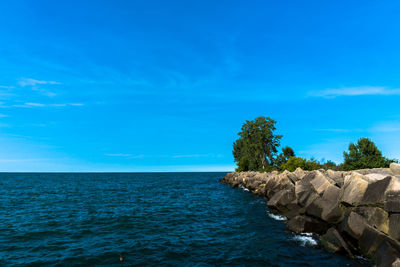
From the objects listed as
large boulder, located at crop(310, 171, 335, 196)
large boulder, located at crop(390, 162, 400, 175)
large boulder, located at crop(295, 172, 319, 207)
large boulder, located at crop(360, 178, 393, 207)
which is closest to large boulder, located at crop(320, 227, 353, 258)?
large boulder, located at crop(360, 178, 393, 207)

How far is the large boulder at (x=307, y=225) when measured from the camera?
44.3ft

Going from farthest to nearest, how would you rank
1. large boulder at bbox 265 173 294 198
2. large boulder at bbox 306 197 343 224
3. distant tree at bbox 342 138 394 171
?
distant tree at bbox 342 138 394 171
large boulder at bbox 265 173 294 198
large boulder at bbox 306 197 343 224

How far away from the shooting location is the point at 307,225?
13.9 meters

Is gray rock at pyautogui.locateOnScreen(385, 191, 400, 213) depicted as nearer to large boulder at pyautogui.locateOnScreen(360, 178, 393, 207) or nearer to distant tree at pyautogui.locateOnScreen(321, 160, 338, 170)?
large boulder at pyautogui.locateOnScreen(360, 178, 393, 207)

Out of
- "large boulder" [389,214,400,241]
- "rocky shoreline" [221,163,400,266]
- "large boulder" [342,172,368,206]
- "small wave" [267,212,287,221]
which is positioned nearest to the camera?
"large boulder" [389,214,400,241]

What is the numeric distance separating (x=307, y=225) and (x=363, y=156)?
3577 centimetres

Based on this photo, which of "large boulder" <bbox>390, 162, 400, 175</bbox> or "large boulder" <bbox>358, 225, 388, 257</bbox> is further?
"large boulder" <bbox>390, 162, 400, 175</bbox>

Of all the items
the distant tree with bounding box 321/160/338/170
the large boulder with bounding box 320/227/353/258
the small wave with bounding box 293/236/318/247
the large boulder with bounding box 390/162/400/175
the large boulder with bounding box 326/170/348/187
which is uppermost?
the distant tree with bounding box 321/160/338/170

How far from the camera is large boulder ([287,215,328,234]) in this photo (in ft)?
44.3

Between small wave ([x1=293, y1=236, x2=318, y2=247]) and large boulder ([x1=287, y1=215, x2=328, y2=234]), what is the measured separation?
1.15 feet

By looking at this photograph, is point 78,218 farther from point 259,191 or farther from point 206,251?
point 259,191

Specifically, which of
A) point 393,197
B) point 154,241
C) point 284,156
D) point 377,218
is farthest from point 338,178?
point 284,156

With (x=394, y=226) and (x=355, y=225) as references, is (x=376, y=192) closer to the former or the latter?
(x=394, y=226)

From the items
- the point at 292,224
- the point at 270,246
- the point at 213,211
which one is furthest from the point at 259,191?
the point at 270,246
